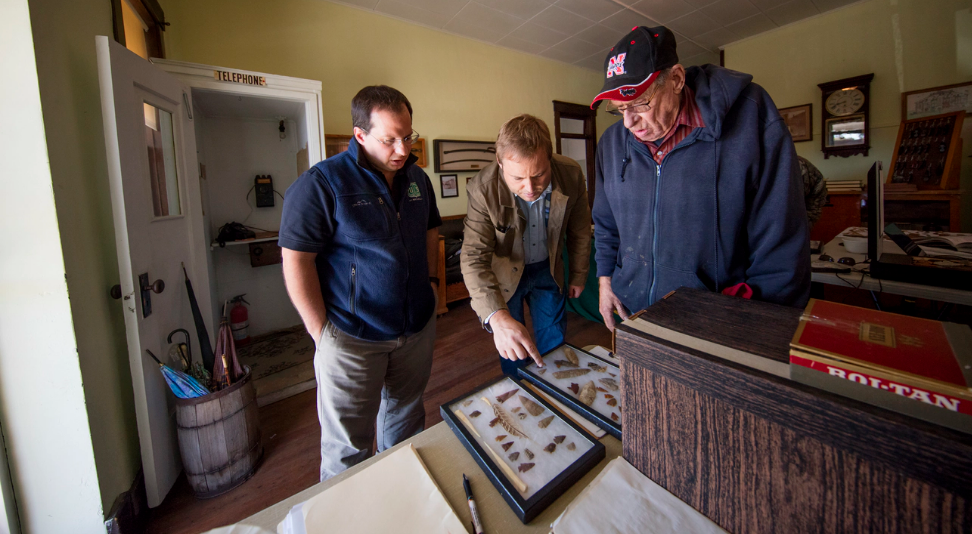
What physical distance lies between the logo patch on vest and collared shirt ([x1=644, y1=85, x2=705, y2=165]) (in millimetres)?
828

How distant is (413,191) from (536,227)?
0.52m

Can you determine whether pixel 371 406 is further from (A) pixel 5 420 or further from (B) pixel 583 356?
(A) pixel 5 420

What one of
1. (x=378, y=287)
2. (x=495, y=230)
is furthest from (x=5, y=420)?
(x=495, y=230)

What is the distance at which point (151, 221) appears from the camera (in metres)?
1.54

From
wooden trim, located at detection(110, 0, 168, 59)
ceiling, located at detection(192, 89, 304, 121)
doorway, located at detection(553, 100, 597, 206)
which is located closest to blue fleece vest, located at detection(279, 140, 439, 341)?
ceiling, located at detection(192, 89, 304, 121)

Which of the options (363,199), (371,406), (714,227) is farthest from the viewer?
(371,406)

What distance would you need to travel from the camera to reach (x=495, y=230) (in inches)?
59.5

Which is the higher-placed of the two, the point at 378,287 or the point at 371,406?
the point at 378,287

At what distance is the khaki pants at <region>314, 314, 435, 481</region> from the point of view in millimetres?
1264

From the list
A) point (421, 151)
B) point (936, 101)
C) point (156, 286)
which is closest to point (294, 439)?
point (156, 286)

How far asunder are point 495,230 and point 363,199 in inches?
20.5

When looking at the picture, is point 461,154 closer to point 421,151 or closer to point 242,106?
point 421,151

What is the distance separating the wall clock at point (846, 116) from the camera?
421 cm

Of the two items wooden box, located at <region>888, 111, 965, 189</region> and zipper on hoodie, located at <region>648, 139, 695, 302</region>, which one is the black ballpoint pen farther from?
wooden box, located at <region>888, 111, 965, 189</region>
